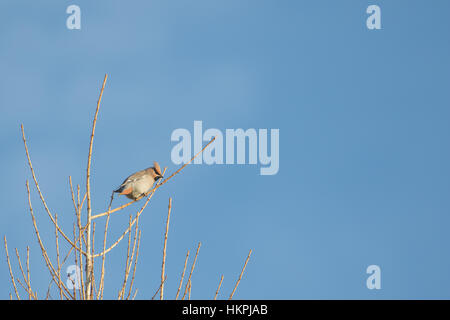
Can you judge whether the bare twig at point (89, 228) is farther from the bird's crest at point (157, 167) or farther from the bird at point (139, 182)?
the bird's crest at point (157, 167)

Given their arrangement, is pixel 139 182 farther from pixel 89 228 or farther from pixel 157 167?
pixel 89 228

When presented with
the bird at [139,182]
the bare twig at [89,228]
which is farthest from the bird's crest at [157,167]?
the bare twig at [89,228]

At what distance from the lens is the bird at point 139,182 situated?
8.75 metres

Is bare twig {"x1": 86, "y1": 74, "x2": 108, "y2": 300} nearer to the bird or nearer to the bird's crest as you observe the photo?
the bird

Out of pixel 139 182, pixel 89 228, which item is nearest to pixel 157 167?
pixel 139 182

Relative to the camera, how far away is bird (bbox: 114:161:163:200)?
875 cm

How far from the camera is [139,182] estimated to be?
28.7 feet

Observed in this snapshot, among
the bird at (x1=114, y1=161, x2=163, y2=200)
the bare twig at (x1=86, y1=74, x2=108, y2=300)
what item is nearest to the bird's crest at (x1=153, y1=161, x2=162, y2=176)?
the bird at (x1=114, y1=161, x2=163, y2=200)
